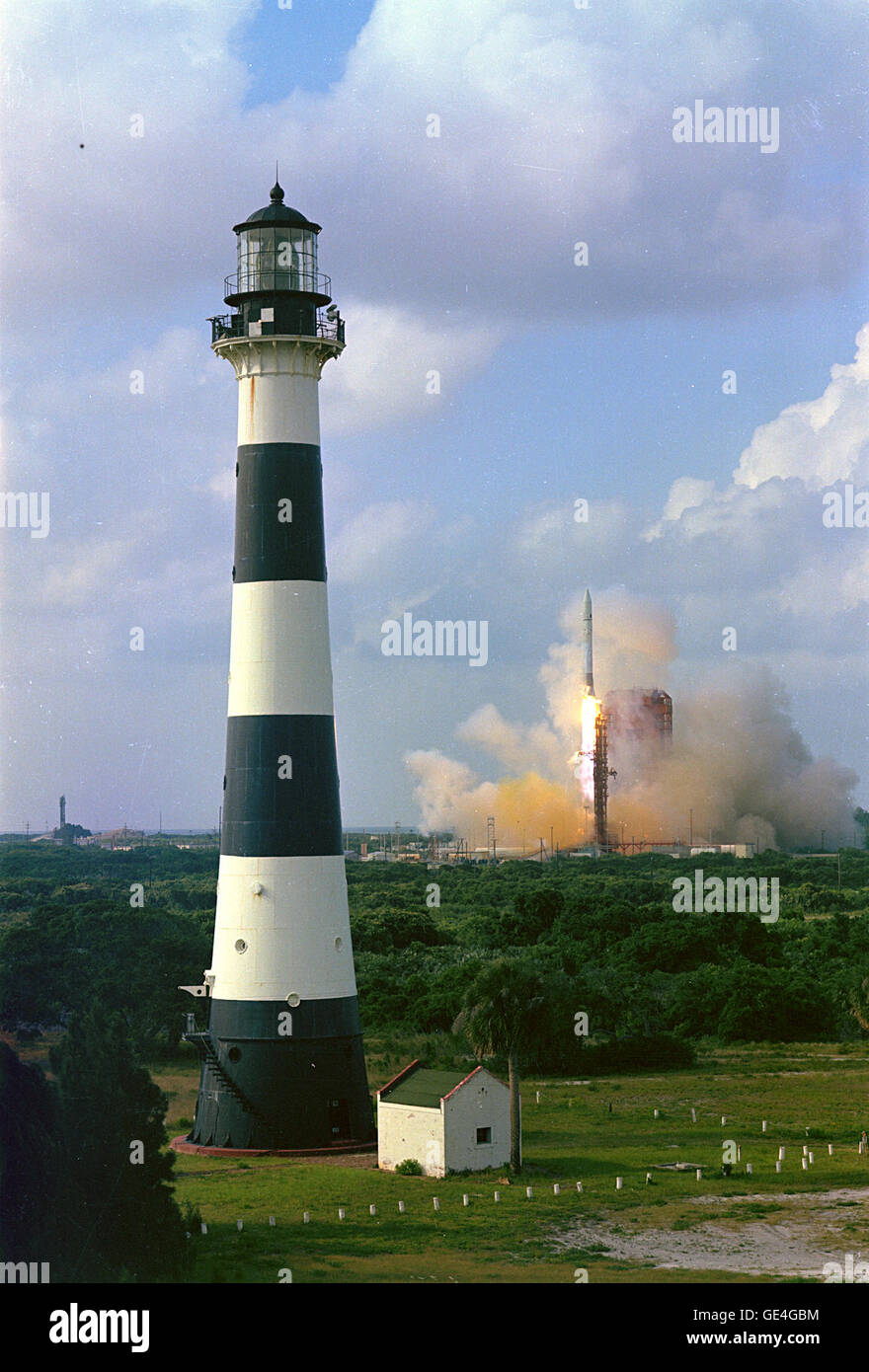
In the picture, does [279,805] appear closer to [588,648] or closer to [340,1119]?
[340,1119]

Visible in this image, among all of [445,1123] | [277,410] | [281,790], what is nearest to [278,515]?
[277,410]

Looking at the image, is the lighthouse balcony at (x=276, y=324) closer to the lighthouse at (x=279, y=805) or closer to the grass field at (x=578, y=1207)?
the lighthouse at (x=279, y=805)

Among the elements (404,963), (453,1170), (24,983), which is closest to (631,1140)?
(453,1170)

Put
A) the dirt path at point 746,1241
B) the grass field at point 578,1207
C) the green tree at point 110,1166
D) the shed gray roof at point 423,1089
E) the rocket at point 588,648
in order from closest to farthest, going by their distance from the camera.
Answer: the green tree at point 110,1166 → the grass field at point 578,1207 → the dirt path at point 746,1241 → the shed gray roof at point 423,1089 → the rocket at point 588,648

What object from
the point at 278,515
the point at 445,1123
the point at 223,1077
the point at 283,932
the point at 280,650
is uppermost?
the point at 278,515

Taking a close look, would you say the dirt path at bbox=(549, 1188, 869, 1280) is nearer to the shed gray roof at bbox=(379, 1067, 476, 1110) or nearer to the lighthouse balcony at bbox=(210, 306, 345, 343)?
the shed gray roof at bbox=(379, 1067, 476, 1110)

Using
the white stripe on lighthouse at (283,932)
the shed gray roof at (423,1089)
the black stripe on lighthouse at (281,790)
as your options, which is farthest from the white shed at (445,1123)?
the black stripe on lighthouse at (281,790)
